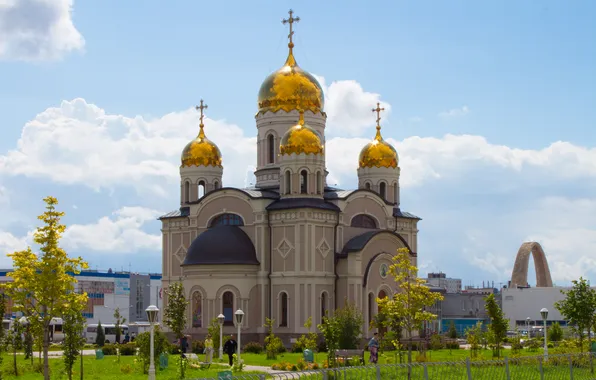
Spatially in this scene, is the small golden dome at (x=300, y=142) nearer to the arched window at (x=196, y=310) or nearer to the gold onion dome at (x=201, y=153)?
the gold onion dome at (x=201, y=153)

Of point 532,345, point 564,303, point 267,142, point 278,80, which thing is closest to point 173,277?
point 267,142

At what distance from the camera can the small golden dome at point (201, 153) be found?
183 ft

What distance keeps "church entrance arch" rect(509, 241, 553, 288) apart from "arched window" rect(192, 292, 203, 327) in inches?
1889

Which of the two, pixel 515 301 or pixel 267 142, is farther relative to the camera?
pixel 515 301

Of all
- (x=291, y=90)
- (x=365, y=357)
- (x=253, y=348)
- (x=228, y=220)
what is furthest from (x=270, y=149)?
(x=365, y=357)

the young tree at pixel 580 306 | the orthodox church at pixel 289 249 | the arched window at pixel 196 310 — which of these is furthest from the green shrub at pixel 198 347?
the young tree at pixel 580 306

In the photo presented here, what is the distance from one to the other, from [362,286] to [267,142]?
10668 millimetres

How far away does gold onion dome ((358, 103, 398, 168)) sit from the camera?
186 feet

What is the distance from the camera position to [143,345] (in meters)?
33.2

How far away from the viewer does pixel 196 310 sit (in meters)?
49.3

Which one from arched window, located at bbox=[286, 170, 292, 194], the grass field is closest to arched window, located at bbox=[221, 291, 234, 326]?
the grass field

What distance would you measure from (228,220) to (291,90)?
8.41m

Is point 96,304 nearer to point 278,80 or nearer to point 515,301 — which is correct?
point 515,301

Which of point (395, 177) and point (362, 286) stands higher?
point (395, 177)
